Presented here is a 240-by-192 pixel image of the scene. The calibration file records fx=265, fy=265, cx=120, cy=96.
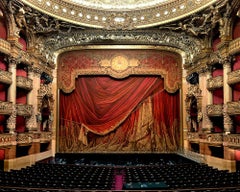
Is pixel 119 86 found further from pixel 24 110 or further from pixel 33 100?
pixel 24 110

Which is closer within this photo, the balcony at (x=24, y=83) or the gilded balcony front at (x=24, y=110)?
the gilded balcony front at (x=24, y=110)

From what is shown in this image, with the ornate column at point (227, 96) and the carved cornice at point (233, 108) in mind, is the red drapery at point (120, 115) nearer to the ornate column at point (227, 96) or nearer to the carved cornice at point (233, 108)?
the ornate column at point (227, 96)

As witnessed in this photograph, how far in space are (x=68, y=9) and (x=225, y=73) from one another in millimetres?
8205

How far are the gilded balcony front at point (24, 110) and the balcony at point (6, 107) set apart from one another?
0.86 meters

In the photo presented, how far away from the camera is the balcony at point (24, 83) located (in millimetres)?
12055

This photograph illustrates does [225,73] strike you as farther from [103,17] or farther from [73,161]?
[73,161]

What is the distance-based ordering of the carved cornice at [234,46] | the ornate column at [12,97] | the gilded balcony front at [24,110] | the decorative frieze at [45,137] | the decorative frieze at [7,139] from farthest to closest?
the decorative frieze at [45,137]
the gilded balcony front at [24,110]
the ornate column at [12,97]
the carved cornice at [234,46]
the decorative frieze at [7,139]

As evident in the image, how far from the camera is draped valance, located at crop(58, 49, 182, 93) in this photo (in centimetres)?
1603

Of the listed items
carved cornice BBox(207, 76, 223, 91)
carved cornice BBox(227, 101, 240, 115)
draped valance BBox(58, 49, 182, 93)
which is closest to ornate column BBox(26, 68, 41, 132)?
draped valance BBox(58, 49, 182, 93)

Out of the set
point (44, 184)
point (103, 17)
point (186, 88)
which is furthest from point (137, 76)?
point (44, 184)

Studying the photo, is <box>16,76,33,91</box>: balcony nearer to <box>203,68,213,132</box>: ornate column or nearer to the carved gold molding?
<box>203,68,213,132</box>: ornate column

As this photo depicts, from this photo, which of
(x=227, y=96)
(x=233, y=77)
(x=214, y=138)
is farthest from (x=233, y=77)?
(x=214, y=138)

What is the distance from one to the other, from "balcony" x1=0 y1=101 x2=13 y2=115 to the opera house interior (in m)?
0.05

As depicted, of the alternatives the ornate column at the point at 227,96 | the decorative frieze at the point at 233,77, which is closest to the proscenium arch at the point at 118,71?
the ornate column at the point at 227,96
